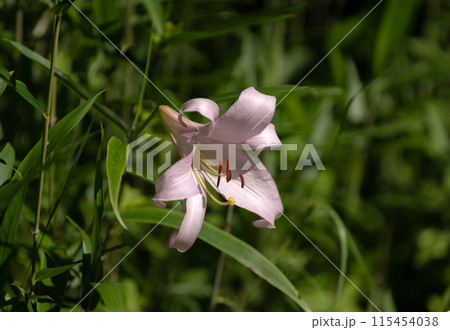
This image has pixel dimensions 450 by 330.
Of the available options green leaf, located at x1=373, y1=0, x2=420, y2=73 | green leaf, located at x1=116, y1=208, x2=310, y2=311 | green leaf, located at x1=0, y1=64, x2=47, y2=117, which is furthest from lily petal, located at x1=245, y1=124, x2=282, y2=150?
green leaf, located at x1=373, y1=0, x2=420, y2=73

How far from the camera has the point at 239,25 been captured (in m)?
0.75

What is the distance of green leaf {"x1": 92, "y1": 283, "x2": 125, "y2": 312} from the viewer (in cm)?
56

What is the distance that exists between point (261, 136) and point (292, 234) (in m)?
0.48

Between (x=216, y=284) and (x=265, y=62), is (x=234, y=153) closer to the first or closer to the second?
(x=216, y=284)

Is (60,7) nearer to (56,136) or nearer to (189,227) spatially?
(56,136)

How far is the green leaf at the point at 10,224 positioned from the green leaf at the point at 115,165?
4.5 inches

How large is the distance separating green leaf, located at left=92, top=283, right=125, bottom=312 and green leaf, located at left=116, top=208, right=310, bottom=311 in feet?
0.37

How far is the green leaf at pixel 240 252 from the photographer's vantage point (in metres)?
0.64

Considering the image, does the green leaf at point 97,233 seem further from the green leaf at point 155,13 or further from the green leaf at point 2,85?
the green leaf at point 155,13

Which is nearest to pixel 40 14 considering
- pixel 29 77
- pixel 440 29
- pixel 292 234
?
pixel 29 77

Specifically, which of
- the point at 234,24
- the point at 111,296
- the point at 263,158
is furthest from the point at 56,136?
the point at 263,158

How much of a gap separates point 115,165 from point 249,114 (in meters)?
→ 0.15

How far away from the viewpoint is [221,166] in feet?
1.95
